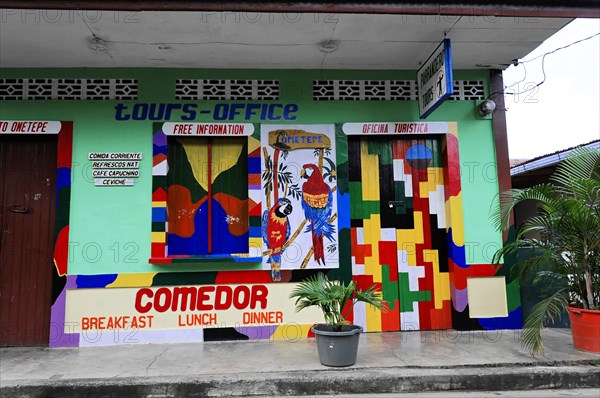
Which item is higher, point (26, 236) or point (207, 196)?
point (207, 196)

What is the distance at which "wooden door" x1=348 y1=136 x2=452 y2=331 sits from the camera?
627 centimetres

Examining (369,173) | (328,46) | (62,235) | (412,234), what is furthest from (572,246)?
(62,235)

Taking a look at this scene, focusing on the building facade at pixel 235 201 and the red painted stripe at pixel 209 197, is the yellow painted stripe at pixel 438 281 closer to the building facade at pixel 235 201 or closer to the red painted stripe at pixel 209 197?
the building facade at pixel 235 201

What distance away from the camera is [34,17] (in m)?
4.93

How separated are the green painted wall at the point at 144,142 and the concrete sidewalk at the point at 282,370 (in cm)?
113

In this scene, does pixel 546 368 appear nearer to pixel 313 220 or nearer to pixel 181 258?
pixel 313 220

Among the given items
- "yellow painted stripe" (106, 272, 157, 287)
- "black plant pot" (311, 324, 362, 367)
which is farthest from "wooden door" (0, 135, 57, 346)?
"black plant pot" (311, 324, 362, 367)

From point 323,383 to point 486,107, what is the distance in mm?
4254

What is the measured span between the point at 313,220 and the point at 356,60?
2.22 meters

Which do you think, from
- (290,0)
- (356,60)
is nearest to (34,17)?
(290,0)

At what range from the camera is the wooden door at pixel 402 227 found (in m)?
6.27

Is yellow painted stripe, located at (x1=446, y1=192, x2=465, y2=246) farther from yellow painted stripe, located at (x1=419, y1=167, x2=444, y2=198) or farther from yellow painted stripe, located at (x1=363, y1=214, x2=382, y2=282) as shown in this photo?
yellow painted stripe, located at (x1=363, y1=214, x2=382, y2=282)

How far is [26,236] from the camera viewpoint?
593cm

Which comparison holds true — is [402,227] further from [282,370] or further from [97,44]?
[97,44]
